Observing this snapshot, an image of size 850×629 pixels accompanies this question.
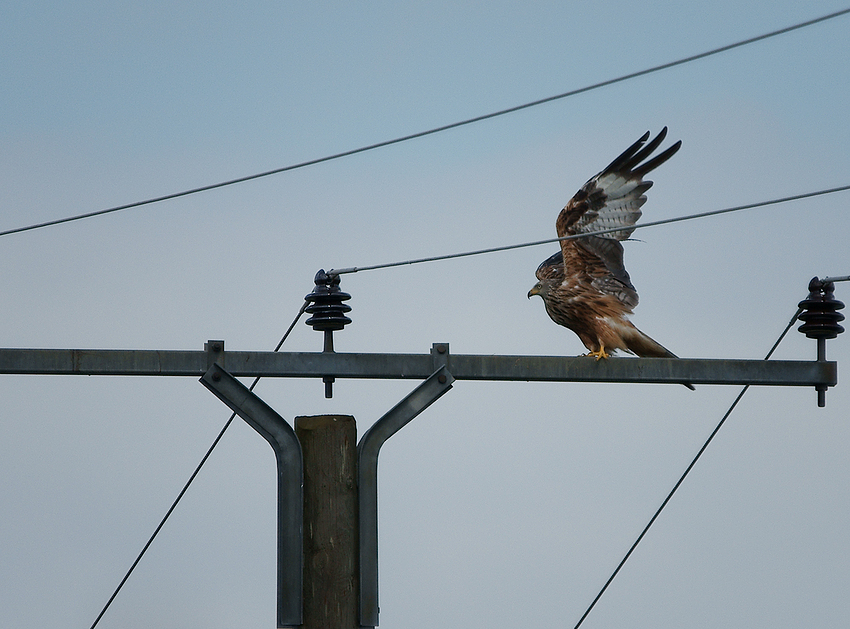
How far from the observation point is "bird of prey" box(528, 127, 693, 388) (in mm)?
7609

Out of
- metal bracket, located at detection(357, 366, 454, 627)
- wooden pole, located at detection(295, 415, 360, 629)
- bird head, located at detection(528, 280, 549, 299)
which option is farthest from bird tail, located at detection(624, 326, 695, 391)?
wooden pole, located at detection(295, 415, 360, 629)

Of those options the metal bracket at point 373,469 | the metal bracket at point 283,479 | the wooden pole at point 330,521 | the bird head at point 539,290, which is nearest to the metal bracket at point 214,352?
the metal bracket at point 283,479

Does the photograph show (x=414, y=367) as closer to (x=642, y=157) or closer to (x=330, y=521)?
(x=330, y=521)

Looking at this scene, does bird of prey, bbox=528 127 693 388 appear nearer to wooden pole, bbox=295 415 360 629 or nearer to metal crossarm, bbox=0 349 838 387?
metal crossarm, bbox=0 349 838 387

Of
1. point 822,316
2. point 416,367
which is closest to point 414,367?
point 416,367

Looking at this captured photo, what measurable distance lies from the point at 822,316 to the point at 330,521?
9.16ft

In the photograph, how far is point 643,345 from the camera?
7.10 m

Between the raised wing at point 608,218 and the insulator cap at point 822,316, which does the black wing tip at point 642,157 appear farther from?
the insulator cap at point 822,316

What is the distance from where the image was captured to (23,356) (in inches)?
198

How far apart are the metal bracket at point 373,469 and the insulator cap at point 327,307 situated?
50cm

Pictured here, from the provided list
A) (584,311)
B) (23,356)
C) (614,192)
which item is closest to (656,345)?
(584,311)

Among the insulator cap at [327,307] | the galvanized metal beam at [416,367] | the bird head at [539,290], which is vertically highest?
the bird head at [539,290]

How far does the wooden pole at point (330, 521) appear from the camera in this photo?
16.3ft

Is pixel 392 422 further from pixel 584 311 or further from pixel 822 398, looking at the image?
pixel 584 311
